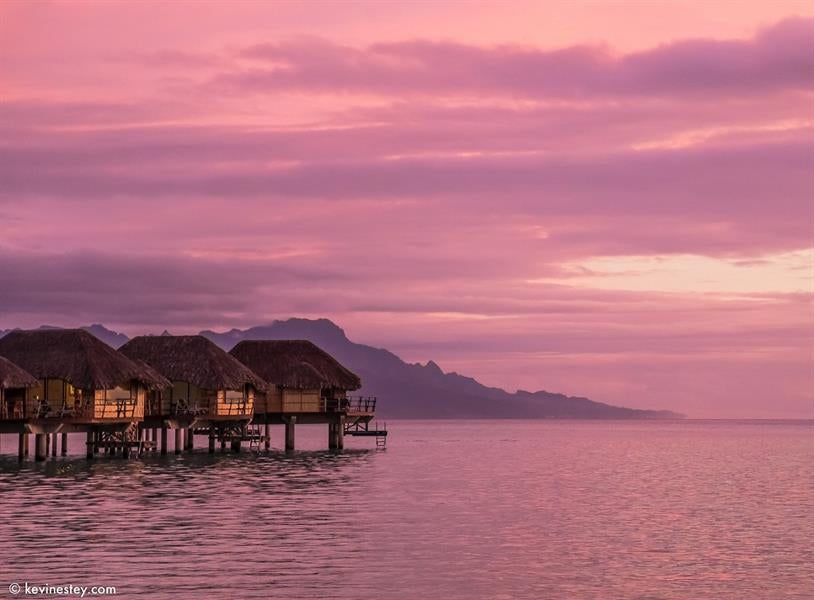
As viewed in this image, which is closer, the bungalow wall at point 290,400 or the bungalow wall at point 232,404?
the bungalow wall at point 232,404

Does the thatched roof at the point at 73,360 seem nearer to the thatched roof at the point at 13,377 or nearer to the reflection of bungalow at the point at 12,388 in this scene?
the reflection of bungalow at the point at 12,388

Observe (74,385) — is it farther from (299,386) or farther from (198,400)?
(299,386)

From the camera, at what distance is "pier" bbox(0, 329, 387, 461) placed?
74.1 meters

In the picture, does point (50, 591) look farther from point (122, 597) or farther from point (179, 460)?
point (179, 460)

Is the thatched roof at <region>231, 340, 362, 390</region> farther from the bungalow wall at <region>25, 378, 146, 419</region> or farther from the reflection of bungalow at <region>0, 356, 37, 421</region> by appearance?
the reflection of bungalow at <region>0, 356, 37, 421</region>

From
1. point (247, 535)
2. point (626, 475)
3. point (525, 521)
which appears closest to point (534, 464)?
point (626, 475)

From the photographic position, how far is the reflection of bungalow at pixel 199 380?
8406 cm

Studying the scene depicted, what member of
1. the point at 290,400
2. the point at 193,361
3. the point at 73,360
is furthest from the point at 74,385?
the point at 290,400

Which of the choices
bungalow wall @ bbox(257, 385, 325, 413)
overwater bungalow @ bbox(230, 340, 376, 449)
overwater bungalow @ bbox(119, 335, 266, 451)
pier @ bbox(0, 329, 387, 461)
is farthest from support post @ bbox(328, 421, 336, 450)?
overwater bungalow @ bbox(119, 335, 266, 451)

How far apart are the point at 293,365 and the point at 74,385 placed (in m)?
21.3

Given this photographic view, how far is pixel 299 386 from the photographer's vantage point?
91.1 meters

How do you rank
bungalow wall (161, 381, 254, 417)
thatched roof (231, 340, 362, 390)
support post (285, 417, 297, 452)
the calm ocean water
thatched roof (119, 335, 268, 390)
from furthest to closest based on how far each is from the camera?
support post (285, 417, 297, 452)
thatched roof (231, 340, 362, 390)
bungalow wall (161, 381, 254, 417)
thatched roof (119, 335, 268, 390)
the calm ocean water

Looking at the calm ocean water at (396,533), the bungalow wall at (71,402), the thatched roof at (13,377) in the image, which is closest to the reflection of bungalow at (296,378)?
the bungalow wall at (71,402)

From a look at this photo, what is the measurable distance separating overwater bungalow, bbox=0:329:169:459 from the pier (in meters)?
0.06
